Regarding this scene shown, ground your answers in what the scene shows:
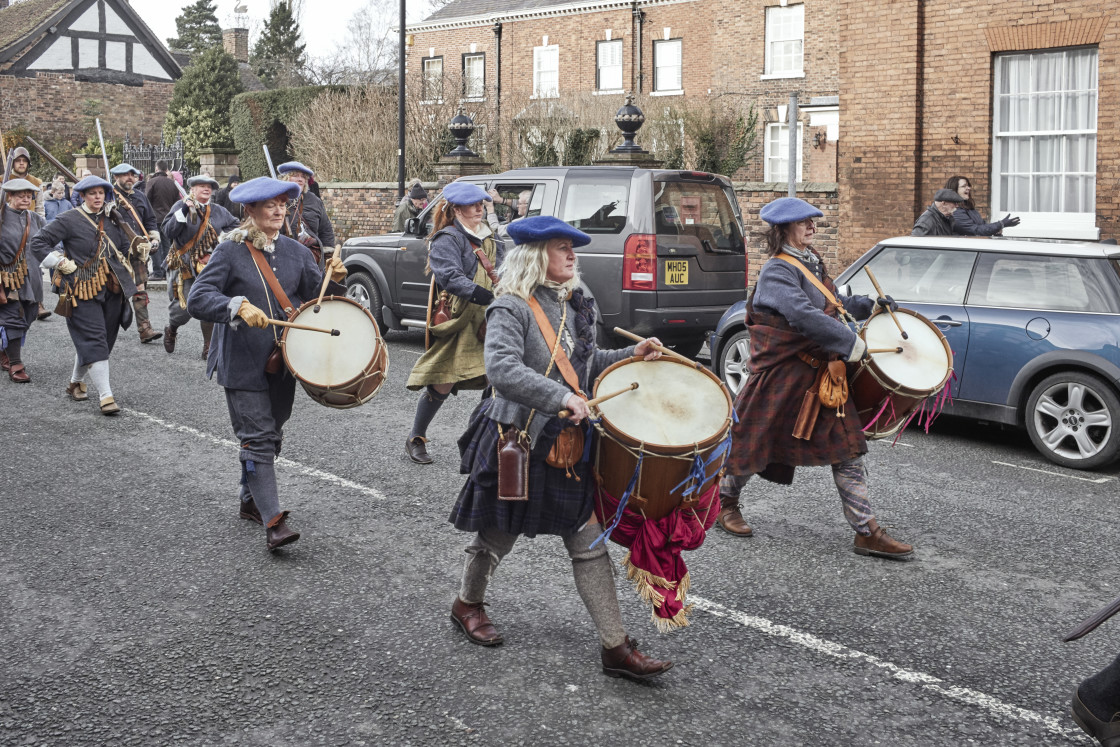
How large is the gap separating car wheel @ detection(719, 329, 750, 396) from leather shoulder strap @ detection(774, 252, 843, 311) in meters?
3.95

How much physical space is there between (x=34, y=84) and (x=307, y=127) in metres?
22.1

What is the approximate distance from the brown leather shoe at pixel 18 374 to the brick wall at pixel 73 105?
34.1 meters

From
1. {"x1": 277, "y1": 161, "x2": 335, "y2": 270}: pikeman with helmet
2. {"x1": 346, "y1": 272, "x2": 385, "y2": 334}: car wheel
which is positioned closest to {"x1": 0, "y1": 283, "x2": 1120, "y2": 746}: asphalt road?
{"x1": 277, "y1": 161, "x2": 335, "y2": 270}: pikeman with helmet

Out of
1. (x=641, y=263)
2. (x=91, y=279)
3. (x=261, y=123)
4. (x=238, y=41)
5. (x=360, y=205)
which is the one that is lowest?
(x=91, y=279)

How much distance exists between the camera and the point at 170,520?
21.6 feet

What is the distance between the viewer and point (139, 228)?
11328 mm

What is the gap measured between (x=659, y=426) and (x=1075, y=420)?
199 inches

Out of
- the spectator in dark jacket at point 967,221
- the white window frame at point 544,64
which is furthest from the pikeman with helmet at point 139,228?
the white window frame at point 544,64

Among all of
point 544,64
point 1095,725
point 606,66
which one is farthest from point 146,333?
point 544,64

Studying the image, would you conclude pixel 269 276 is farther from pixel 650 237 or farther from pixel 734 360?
pixel 650 237

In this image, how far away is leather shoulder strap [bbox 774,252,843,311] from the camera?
19.5ft

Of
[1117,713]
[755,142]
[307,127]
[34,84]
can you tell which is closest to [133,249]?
[1117,713]

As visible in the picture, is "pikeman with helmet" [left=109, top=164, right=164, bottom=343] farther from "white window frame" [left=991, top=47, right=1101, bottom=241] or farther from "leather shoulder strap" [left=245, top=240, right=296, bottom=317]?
"white window frame" [left=991, top=47, right=1101, bottom=241]

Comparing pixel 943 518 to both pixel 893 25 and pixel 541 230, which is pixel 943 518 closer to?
pixel 541 230
